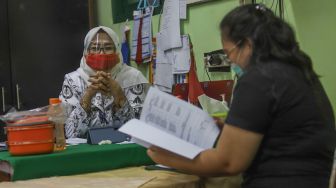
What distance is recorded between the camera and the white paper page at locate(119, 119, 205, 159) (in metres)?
1.28

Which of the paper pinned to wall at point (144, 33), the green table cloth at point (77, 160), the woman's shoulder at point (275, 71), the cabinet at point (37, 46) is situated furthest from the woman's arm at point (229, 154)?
the cabinet at point (37, 46)

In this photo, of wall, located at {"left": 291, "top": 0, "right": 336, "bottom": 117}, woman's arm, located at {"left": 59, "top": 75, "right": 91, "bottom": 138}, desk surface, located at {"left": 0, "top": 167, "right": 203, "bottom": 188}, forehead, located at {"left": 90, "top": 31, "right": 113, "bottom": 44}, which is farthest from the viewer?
forehead, located at {"left": 90, "top": 31, "right": 113, "bottom": 44}

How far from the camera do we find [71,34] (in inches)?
145

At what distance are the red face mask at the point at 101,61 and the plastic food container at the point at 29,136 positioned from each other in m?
0.86

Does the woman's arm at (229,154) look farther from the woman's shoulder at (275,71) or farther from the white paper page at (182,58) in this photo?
the white paper page at (182,58)

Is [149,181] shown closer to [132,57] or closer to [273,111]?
[273,111]

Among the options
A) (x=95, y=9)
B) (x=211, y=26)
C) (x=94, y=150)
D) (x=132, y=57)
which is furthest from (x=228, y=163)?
(x=95, y=9)

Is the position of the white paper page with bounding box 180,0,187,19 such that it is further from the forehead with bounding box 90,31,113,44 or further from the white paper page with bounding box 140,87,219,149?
the white paper page with bounding box 140,87,219,149

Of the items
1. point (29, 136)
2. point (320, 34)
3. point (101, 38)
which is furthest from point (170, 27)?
point (29, 136)

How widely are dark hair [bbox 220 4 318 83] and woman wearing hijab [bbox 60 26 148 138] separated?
1.21 meters

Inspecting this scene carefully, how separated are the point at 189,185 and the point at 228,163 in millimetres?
343

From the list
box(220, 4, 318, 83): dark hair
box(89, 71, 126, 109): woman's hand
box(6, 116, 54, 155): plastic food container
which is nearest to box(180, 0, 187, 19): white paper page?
box(89, 71, 126, 109): woman's hand

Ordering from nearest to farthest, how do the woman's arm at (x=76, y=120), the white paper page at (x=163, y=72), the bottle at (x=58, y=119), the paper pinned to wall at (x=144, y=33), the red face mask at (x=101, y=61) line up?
the bottle at (x=58, y=119) → the woman's arm at (x=76, y=120) → the red face mask at (x=101, y=61) → the white paper page at (x=163, y=72) → the paper pinned to wall at (x=144, y=33)

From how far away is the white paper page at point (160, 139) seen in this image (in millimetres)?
1275
